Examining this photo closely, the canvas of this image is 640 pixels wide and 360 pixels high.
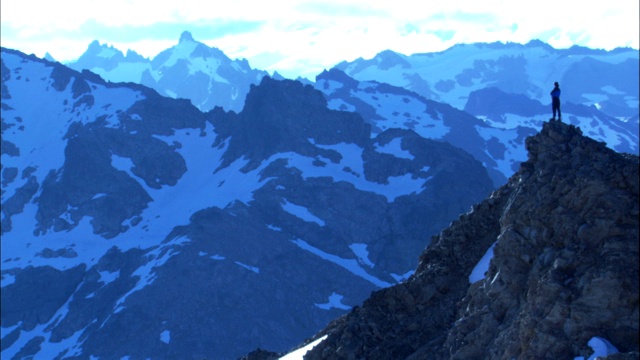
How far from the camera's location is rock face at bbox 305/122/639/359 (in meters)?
25.5

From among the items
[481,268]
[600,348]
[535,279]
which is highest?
[481,268]

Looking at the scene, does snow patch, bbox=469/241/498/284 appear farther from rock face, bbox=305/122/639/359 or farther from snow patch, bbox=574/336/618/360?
snow patch, bbox=574/336/618/360

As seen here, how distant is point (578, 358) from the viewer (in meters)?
24.8

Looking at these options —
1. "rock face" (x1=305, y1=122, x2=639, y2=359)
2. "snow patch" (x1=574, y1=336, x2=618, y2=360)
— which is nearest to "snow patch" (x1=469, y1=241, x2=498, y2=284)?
"rock face" (x1=305, y1=122, x2=639, y2=359)

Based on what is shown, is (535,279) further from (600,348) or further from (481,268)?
(481,268)

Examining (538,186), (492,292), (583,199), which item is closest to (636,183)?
(583,199)

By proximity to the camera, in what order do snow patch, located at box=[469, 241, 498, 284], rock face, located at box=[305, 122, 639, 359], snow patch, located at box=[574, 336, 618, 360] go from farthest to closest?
snow patch, located at box=[469, 241, 498, 284] → rock face, located at box=[305, 122, 639, 359] → snow patch, located at box=[574, 336, 618, 360]

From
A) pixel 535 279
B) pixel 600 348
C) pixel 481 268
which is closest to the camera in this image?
pixel 600 348

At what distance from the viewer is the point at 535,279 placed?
28.1 m

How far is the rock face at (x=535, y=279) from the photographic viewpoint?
25.5 m

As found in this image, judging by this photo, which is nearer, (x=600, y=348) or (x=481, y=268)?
(x=600, y=348)

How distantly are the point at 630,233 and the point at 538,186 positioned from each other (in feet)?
15.8

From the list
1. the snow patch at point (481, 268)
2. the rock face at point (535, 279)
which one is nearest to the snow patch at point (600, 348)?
the rock face at point (535, 279)

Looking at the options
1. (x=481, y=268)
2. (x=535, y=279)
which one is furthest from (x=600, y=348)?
(x=481, y=268)
